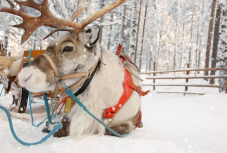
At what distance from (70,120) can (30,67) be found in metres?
0.72

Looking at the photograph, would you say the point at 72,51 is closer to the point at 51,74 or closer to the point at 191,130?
the point at 51,74

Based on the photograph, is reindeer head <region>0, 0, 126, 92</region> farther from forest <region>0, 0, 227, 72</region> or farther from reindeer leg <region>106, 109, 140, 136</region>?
reindeer leg <region>106, 109, 140, 136</region>

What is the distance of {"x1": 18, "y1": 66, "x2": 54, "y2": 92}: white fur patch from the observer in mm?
1538

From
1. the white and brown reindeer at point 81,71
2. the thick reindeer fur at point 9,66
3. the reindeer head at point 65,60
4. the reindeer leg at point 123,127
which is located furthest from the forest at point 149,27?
the reindeer leg at point 123,127

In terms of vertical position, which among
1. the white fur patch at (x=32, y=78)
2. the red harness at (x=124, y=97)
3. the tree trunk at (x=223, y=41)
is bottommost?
the red harness at (x=124, y=97)

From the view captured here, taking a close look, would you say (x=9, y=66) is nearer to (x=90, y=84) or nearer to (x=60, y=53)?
(x=60, y=53)

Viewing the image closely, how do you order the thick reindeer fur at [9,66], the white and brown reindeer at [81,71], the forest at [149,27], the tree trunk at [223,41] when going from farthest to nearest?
the forest at [149,27] → the tree trunk at [223,41] → the thick reindeer fur at [9,66] → the white and brown reindeer at [81,71]

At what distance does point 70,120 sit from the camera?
75.0 inches

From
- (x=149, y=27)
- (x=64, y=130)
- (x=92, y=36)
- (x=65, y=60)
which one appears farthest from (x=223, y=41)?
(x=149, y=27)

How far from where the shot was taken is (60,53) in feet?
5.85

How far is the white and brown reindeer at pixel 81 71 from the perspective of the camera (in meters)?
1.70

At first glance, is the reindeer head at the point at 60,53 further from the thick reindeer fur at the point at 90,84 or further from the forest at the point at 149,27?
the forest at the point at 149,27

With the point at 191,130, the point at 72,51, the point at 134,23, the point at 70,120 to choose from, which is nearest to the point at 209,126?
the point at 191,130

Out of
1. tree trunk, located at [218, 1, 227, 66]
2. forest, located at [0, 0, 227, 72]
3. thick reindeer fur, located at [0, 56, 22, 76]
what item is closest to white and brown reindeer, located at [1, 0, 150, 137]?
forest, located at [0, 0, 227, 72]
